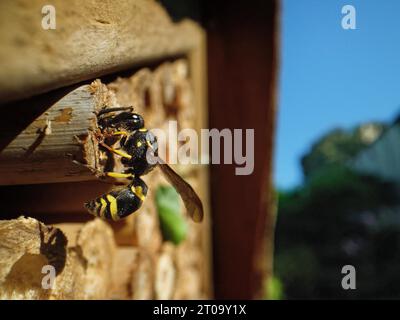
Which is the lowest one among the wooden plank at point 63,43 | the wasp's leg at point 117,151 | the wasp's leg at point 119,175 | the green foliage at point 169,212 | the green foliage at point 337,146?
the green foliage at point 169,212

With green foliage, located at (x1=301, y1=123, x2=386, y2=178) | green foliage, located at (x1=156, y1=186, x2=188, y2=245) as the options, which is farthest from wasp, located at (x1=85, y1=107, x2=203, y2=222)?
green foliage, located at (x1=301, y1=123, x2=386, y2=178)

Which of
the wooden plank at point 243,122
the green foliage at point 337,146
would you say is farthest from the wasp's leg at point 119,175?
the green foliage at point 337,146

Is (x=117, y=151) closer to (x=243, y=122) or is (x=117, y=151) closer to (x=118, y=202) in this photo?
(x=118, y=202)

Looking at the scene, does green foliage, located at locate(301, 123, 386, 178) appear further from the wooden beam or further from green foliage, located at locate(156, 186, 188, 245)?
the wooden beam

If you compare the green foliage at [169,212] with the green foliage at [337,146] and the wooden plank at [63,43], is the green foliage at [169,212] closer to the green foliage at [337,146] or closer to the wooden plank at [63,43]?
the wooden plank at [63,43]

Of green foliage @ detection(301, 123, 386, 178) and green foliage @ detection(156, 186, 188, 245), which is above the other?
green foliage @ detection(301, 123, 386, 178)

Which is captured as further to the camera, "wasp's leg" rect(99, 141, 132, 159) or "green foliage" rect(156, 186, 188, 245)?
"green foliage" rect(156, 186, 188, 245)
